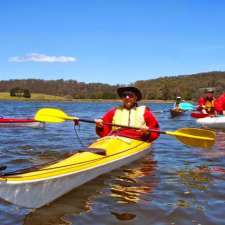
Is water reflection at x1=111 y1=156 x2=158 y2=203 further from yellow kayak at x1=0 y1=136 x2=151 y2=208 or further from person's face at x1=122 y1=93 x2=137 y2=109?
person's face at x1=122 y1=93 x2=137 y2=109

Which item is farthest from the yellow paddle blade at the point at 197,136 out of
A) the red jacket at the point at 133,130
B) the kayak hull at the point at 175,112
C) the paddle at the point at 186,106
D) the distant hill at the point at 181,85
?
the distant hill at the point at 181,85

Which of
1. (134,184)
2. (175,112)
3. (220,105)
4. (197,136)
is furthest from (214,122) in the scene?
(134,184)

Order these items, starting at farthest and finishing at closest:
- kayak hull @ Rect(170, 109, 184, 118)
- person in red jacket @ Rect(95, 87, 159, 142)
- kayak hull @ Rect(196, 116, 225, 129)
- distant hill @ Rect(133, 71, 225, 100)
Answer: distant hill @ Rect(133, 71, 225, 100) → kayak hull @ Rect(170, 109, 184, 118) → kayak hull @ Rect(196, 116, 225, 129) → person in red jacket @ Rect(95, 87, 159, 142)

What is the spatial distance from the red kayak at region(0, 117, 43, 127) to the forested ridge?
69.3 meters

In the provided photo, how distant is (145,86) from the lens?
4675 inches

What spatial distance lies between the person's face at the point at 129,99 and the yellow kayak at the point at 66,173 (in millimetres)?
756

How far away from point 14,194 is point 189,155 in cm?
596

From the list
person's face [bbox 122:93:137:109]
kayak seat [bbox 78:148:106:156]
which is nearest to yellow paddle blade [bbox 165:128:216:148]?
person's face [bbox 122:93:137:109]

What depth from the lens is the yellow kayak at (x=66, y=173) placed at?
507 cm

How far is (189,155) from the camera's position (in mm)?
10258

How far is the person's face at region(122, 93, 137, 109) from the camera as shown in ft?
29.2

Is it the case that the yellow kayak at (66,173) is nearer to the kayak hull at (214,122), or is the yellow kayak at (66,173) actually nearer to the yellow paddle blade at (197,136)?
the yellow paddle blade at (197,136)

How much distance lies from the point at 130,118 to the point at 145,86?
110m

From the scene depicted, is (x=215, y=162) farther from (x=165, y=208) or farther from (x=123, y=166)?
(x=165, y=208)
